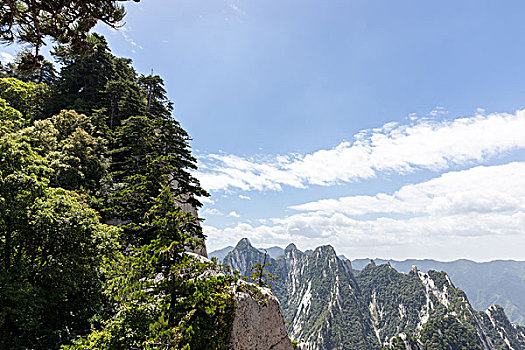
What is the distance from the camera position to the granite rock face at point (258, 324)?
10203mm

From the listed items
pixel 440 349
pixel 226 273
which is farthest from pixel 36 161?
pixel 440 349

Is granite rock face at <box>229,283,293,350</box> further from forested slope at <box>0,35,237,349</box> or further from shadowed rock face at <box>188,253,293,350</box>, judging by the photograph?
forested slope at <box>0,35,237,349</box>

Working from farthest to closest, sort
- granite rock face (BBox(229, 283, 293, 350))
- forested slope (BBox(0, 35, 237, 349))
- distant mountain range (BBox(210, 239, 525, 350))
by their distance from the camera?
distant mountain range (BBox(210, 239, 525, 350)) < granite rock face (BBox(229, 283, 293, 350)) < forested slope (BBox(0, 35, 237, 349))

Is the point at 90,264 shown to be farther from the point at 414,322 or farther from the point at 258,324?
the point at 414,322

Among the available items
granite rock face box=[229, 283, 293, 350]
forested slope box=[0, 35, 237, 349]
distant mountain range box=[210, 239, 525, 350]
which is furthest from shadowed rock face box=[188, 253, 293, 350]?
distant mountain range box=[210, 239, 525, 350]

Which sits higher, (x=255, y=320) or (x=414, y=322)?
(x=255, y=320)

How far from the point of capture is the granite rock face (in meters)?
10.2

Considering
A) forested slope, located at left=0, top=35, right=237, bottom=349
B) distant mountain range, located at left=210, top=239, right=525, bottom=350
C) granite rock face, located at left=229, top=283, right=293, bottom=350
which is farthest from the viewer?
distant mountain range, located at left=210, top=239, right=525, bottom=350

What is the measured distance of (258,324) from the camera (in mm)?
11078

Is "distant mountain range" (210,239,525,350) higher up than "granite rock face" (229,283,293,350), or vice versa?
"granite rock face" (229,283,293,350)

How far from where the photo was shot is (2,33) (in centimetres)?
652

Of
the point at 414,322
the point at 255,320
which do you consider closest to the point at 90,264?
the point at 255,320

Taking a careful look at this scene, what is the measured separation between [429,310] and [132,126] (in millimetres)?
193939

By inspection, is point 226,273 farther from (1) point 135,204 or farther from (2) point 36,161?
(2) point 36,161
